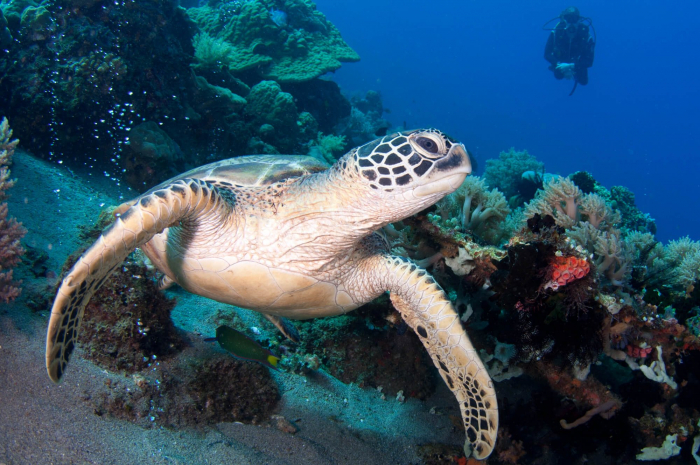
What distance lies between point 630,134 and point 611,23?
1699 inches

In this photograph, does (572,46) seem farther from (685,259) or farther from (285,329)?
(285,329)

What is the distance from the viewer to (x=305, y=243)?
8.48 feet

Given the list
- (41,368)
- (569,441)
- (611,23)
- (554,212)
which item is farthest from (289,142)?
(611,23)

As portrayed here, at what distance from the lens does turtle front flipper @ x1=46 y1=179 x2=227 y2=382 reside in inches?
72.3

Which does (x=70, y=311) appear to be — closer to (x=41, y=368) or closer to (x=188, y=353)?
(x=41, y=368)

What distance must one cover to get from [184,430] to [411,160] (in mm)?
2448

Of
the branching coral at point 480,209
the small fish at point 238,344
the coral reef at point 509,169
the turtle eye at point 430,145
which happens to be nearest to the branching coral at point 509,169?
the coral reef at point 509,169

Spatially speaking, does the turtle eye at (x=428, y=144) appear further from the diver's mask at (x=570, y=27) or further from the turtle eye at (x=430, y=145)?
the diver's mask at (x=570, y=27)

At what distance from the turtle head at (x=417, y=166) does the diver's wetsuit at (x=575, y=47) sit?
21.1 m

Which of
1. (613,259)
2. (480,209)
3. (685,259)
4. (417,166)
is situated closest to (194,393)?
(417,166)

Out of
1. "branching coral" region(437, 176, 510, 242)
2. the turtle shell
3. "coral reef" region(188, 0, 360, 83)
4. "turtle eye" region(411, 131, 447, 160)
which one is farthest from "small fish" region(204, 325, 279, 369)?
"coral reef" region(188, 0, 360, 83)

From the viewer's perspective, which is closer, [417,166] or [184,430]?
[417,166]

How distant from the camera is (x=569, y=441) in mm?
3254

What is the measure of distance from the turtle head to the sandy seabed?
2.07 m
